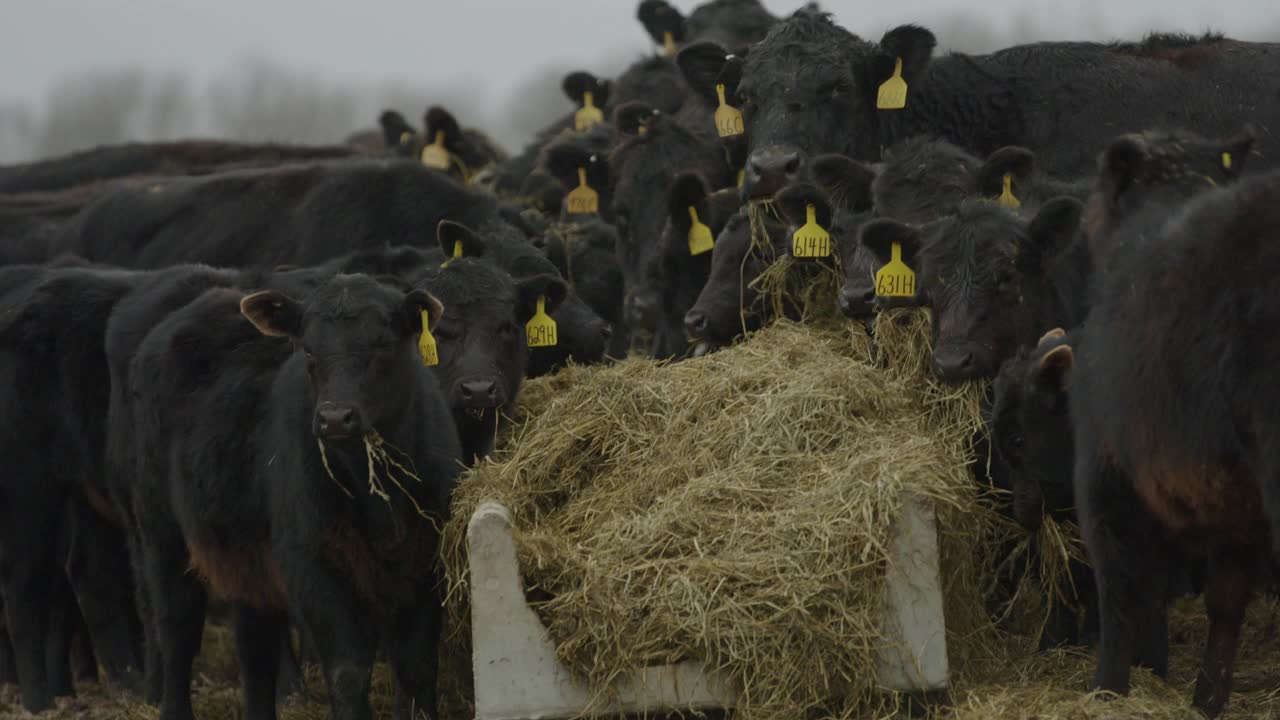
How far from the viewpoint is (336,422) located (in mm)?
5539

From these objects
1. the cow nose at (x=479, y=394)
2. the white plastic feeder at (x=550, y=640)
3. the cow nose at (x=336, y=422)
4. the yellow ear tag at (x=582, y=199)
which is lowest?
the white plastic feeder at (x=550, y=640)

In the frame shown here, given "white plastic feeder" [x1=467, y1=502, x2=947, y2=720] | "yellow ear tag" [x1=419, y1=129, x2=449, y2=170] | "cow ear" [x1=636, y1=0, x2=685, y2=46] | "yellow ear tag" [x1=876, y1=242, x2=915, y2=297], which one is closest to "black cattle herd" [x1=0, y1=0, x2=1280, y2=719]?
"yellow ear tag" [x1=876, y1=242, x2=915, y2=297]

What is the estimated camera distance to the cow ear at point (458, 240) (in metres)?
7.71

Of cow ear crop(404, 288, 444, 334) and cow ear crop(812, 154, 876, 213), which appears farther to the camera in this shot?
cow ear crop(812, 154, 876, 213)

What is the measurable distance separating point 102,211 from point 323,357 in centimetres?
585

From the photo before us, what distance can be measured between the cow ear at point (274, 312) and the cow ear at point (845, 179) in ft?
9.20

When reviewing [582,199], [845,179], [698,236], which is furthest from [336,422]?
[582,199]

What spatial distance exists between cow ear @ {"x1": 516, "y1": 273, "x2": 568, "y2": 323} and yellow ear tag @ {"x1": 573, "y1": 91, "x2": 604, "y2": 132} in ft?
15.9

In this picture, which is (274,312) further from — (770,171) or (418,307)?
(770,171)

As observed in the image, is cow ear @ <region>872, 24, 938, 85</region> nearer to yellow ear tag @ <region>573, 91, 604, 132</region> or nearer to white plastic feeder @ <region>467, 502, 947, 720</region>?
white plastic feeder @ <region>467, 502, 947, 720</region>

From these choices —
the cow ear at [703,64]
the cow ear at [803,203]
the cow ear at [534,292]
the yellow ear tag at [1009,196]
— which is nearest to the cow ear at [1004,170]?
the yellow ear tag at [1009,196]

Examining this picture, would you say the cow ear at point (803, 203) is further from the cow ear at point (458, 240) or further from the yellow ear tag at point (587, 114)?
the yellow ear tag at point (587, 114)

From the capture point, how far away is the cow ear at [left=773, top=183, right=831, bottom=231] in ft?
24.2

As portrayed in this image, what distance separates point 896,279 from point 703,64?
10.5ft
